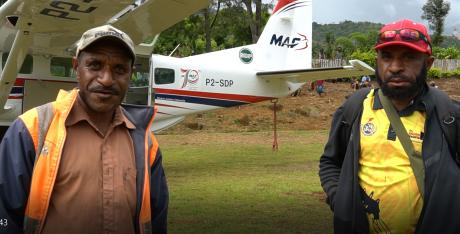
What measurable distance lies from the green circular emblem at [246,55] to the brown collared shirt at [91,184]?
1005 centimetres

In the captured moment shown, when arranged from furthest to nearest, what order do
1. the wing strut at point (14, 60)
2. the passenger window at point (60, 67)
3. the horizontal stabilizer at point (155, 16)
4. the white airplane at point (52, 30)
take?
the passenger window at point (60, 67) < the wing strut at point (14, 60) < the horizontal stabilizer at point (155, 16) < the white airplane at point (52, 30)

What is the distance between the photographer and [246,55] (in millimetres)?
11961

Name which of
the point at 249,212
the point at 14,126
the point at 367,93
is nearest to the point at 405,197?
the point at 367,93

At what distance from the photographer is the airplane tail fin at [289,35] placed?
12758mm

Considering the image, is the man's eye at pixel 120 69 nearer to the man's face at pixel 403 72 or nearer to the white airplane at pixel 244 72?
the man's face at pixel 403 72

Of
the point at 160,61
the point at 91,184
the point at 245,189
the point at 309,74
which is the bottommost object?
the point at 245,189

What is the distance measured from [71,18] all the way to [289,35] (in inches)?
296

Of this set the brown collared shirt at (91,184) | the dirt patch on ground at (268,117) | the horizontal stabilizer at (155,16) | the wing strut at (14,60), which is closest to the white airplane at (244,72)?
the horizontal stabilizer at (155,16)

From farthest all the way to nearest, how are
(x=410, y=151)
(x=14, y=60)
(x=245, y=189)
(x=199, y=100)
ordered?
(x=199, y=100)
(x=245, y=189)
(x=14, y=60)
(x=410, y=151)

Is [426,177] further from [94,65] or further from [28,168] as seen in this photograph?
[28,168]

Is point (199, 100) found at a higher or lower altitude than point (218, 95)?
lower

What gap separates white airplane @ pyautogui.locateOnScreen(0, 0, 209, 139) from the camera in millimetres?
6016

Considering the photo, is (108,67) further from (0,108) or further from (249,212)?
(0,108)

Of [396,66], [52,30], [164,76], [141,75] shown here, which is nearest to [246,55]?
[164,76]
